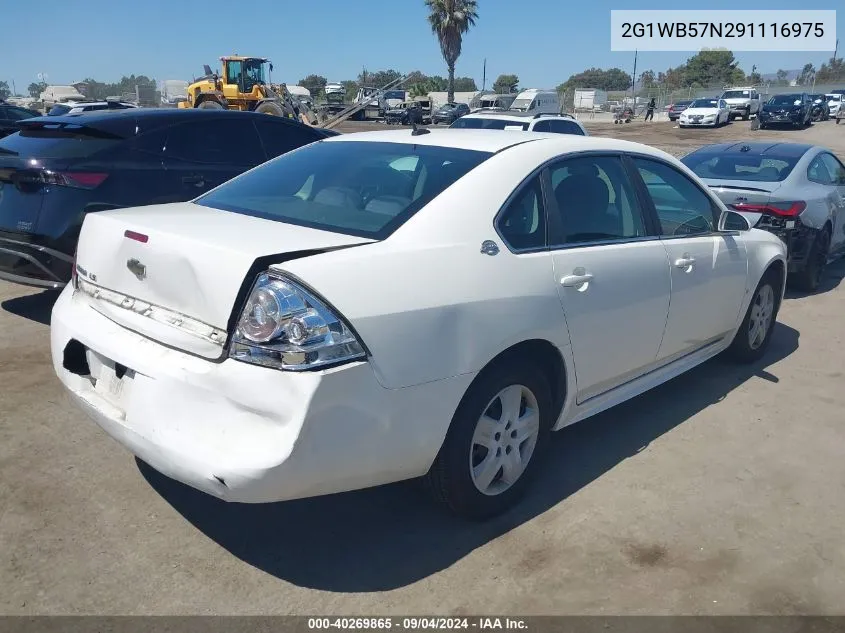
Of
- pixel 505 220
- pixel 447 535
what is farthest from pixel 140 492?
pixel 505 220

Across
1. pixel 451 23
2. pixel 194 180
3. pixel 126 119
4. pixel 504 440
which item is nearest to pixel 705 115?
pixel 451 23

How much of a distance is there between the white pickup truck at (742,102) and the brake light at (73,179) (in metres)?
42.8

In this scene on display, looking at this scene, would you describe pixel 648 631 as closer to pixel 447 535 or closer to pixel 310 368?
pixel 447 535

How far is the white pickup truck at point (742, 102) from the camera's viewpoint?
138ft

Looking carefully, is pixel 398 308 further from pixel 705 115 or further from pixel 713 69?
pixel 713 69

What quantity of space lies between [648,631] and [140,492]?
226cm

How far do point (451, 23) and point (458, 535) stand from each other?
56165 millimetres

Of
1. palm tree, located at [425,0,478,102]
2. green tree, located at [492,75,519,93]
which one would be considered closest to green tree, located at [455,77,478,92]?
green tree, located at [492,75,519,93]

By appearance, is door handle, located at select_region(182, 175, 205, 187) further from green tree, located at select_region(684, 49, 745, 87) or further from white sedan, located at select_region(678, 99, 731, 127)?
green tree, located at select_region(684, 49, 745, 87)

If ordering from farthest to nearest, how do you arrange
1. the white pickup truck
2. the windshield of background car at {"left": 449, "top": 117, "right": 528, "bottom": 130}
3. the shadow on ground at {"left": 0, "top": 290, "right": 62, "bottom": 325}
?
the white pickup truck → the windshield of background car at {"left": 449, "top": 117, "right": 528, "bottom": 130} → the shadow on ground at {"left": 0, "top": 290, "right": 62, "bottom": 325}

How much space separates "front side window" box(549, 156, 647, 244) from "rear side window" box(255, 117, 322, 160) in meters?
3.66

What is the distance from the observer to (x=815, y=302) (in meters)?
7.37

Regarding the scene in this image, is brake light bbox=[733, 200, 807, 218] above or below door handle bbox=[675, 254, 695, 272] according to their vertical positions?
above

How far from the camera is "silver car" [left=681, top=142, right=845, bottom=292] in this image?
7.07 metres
